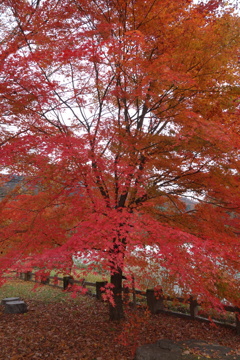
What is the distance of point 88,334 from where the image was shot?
863 cm

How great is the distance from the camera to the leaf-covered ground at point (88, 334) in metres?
7.41

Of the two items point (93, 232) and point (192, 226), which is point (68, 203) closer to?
point (93, 232)

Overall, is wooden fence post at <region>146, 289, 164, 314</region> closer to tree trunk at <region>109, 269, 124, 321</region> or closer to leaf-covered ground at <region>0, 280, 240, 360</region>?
leaf-covered ground at <region>0, 280, 240, 360</region>

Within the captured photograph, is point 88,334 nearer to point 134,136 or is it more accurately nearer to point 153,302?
point 153,302

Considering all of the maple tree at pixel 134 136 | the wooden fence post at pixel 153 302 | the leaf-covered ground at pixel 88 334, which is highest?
the maple tree at pixel 134 136

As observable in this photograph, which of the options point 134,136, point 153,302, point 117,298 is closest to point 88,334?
point 117,298

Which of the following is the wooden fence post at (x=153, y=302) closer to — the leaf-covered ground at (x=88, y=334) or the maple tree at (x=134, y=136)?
the leaf-covered ground at (x=88, y=334)

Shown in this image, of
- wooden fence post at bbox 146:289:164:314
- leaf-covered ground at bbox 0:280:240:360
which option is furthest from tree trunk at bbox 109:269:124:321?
wooden fence post at bbox 146:289:164:314

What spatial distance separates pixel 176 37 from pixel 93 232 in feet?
18.3

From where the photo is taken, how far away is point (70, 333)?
879 centimetres

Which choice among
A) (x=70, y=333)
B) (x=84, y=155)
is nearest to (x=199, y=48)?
(x=84, y=155)

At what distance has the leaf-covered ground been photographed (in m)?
7.41

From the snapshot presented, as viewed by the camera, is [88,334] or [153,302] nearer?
[88,334]

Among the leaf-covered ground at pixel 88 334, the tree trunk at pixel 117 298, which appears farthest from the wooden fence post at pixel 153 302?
the tree trunk at pixel 117 298
